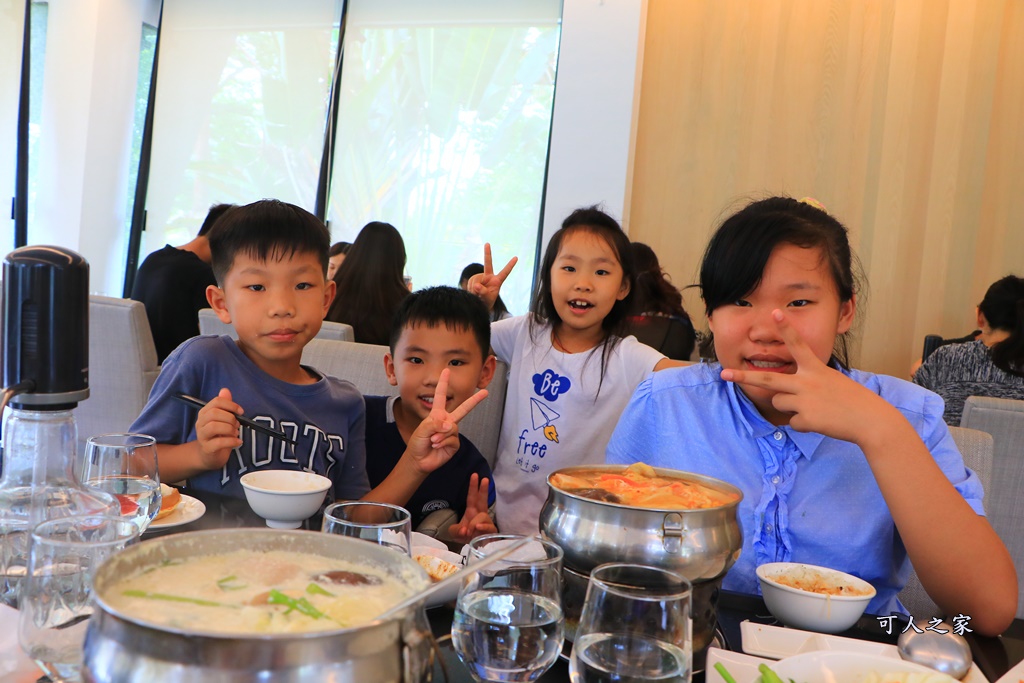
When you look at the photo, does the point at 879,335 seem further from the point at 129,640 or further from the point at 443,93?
the point at 129,640

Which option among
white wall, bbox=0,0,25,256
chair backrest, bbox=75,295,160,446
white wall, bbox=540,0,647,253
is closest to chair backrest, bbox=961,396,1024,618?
chair backrest, bbox=75,295,160,446

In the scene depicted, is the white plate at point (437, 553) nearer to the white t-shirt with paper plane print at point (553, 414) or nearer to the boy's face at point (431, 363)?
the boy's face at point (431, 363)

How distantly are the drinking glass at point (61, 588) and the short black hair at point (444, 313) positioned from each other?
1.23m

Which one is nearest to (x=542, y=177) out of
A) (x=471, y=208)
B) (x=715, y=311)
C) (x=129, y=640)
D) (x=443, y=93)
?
Answer: (x=471, y=208)

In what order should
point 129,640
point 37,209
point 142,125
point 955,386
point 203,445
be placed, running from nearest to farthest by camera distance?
point 129,640, point 203,445, point 955,386, point 37,209, point 142,125

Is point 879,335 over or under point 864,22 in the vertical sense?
under

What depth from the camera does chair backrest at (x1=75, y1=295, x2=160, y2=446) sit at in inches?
116

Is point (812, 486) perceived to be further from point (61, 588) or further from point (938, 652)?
point (61, 588)

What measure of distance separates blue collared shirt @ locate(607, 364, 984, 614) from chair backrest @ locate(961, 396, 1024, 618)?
0.95 m

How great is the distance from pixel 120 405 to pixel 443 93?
3982 millimetres

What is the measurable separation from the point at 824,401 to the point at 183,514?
876mm

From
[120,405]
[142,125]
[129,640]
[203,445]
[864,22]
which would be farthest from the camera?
[142,125]

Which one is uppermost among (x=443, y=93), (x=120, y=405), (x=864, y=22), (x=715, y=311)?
(x=864, y=22)

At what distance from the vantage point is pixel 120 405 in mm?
3008
